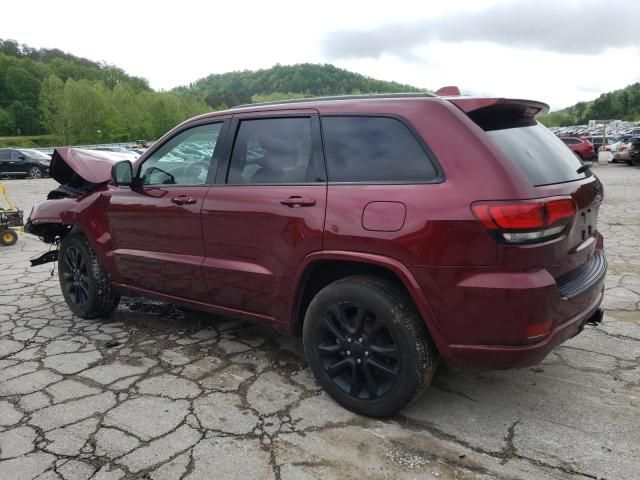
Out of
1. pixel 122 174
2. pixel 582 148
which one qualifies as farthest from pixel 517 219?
pixel 582 148

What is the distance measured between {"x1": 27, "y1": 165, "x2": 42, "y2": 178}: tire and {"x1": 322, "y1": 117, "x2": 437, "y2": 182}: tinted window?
26020mm

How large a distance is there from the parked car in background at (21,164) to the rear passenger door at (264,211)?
961 inches

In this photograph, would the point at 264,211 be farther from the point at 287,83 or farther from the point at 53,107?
the point at 287,83

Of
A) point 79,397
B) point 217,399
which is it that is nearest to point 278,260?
point 217,399

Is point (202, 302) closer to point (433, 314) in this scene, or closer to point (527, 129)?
point (433, 314)

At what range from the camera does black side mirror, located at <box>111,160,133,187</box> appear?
3746 mm

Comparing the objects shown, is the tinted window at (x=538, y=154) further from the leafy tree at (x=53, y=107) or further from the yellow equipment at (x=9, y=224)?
the leafy tree at (x=53, y=107)

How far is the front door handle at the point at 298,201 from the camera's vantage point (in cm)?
278

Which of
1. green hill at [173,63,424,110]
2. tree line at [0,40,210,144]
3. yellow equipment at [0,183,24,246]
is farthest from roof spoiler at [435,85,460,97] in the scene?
green hill at [173,63,424,110]

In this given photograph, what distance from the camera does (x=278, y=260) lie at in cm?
295

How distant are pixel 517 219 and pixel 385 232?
1.99 ft

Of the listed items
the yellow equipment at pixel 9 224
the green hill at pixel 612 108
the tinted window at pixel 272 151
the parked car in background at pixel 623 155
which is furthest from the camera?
the green hill at pixel 612 108

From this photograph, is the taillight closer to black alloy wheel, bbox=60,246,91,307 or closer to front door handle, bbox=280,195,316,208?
front door handle, bbox=280,195,316,208

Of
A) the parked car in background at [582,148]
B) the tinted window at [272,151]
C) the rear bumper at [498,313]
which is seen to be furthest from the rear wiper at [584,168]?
the parked car in background at [582,148]
